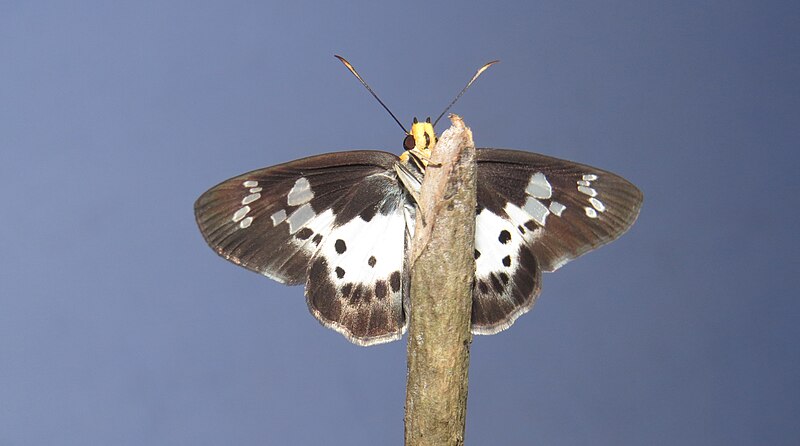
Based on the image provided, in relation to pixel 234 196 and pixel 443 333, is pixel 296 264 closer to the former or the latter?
pixel 234 196

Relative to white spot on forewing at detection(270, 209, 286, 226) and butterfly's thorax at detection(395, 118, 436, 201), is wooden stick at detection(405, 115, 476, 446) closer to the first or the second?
butterfly's thorax at detection(395, 118, 436, 201)

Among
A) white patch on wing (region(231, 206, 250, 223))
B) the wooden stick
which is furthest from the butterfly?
the wooden stick

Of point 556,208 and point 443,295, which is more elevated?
point 556,208

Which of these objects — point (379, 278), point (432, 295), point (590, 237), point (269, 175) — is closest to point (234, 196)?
point (269, 175)

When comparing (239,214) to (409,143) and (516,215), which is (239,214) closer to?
(409,143)

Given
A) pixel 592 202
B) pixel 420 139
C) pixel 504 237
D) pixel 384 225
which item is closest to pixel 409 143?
pixel 420 139

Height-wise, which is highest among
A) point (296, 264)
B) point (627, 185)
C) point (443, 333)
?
point (627, 185)

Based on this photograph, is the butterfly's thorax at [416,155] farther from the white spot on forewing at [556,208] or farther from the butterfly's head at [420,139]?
the white spot on forewing at [556,208]
